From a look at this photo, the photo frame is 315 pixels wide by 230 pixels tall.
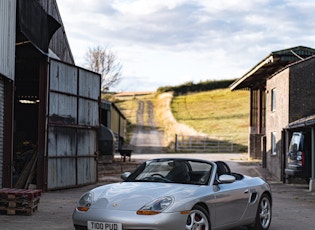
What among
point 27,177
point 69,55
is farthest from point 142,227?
point 69,55

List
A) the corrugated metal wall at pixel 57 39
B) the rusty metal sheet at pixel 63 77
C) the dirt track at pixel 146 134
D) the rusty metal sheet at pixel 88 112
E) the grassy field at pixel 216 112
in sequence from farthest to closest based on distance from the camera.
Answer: the grassy field at pixel 216 112, the dirt track at pixel 146 134, the rusty metal sheet at pixel 88 112, the corrugated metal wall at pixel 57 39, the rusty metal sheet at pixel 63 77

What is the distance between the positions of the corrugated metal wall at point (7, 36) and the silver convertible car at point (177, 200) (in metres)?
6.54

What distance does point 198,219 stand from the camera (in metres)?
8.67

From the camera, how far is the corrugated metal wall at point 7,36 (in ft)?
49.0

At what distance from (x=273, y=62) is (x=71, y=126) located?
1400 cm

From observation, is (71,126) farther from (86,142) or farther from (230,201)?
(230,201)

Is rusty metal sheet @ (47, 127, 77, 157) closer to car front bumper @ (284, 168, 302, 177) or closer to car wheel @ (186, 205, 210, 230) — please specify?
car front bumper @ (284, 168, 302, 177)

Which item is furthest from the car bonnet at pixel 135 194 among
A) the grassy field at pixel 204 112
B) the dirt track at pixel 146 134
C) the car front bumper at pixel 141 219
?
the grassy field at pixel 204 112

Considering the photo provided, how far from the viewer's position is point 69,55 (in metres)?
28.2

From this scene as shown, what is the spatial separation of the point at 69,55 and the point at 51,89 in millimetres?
9166

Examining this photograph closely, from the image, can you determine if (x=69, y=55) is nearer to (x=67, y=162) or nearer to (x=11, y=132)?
(x=67, y=162)

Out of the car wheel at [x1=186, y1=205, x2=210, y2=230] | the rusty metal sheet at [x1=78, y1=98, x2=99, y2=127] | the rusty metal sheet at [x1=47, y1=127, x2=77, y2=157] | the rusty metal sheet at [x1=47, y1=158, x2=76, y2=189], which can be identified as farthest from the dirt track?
the car wheel at [x1=186, y1=205, x2=210, y2=230]

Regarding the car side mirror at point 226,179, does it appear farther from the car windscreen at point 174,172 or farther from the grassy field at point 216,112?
the grassy field at point 216,112

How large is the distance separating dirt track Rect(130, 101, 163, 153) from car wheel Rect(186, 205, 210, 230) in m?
43.2
